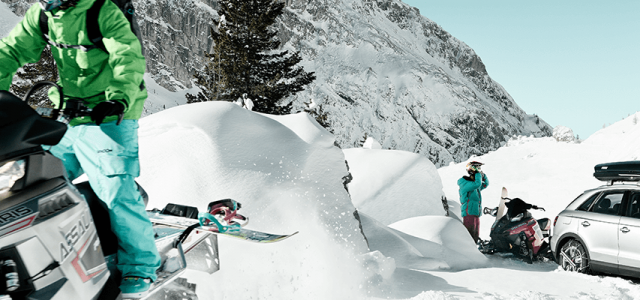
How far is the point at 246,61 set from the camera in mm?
21375

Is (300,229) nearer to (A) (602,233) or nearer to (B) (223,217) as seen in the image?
(B) (223,217)

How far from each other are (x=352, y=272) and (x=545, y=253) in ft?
15.6

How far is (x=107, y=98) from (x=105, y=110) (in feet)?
0.67

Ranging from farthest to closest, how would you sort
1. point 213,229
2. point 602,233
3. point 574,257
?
1. point 574,257
2. point 602,233
3. point 213,229

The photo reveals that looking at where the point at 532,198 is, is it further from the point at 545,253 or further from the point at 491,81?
the point at 491,81

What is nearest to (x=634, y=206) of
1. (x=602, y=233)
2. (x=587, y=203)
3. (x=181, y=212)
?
(x=602, y=233)

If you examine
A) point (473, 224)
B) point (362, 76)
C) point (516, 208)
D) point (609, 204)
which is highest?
point (362, 76)

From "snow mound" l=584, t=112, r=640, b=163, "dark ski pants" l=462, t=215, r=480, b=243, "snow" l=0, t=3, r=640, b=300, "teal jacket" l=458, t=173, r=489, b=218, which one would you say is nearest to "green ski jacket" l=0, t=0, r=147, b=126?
"snow" l=0, t=3, r=640, b=300

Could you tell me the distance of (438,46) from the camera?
167500 millimetres

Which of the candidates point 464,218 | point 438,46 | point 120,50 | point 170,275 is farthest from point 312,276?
point 438,46

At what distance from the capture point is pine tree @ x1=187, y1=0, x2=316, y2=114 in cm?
2111

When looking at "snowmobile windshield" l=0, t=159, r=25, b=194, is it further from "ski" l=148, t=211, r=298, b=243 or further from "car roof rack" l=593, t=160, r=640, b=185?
"car roof rack" l=593, t=160, r=640, b=185

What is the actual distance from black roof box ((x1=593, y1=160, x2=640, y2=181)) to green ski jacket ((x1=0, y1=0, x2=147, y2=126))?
21.4 ft

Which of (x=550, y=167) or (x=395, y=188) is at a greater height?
(x=550, y=167)
